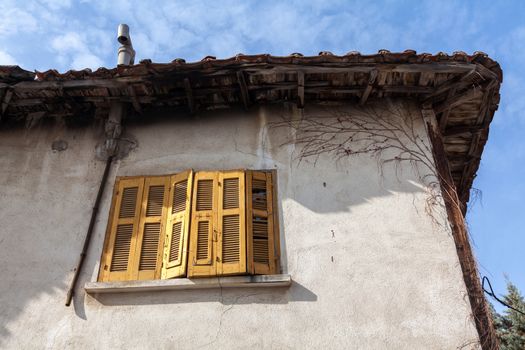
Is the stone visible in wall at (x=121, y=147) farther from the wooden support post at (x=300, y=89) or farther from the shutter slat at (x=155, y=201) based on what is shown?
the wooden support post at (x=300, y=89)

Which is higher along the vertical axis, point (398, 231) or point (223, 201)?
point (223, 201)

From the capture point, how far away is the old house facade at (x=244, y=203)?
18.1ft

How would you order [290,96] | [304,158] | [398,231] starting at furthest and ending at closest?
[290,96]
[304,158]
[398,231]

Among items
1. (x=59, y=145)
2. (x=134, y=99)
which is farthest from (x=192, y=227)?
(x=59, y=145)

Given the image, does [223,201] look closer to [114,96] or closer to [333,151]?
[333,151]

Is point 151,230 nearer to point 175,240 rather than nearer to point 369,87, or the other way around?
point 175,240

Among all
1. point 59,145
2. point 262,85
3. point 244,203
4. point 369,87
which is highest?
point 262,85

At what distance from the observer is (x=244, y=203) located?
246 inches

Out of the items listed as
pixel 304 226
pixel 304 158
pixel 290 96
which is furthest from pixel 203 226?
pixel 290 96

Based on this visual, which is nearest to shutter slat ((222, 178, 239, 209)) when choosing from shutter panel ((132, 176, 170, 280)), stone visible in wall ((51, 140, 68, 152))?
shutter panel ((132, 176, 170, 280))

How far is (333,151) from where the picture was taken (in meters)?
6.79

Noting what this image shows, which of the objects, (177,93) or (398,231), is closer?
(398,231)

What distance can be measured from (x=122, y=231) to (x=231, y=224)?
4.55 feet

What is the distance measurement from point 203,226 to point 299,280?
1.32 metres
